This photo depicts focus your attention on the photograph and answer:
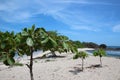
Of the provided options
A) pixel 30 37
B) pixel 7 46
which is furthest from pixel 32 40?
pixel 7 46

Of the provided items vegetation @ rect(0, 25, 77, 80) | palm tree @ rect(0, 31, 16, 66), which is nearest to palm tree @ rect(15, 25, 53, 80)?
vegetation @ rect(0, 25, 77, 80)

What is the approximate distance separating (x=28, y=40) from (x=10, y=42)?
56 centimetres

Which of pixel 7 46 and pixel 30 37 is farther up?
pixel 30 37

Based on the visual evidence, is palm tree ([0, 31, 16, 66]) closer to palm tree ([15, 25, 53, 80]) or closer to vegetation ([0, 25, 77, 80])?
vegetation ([0, 25, 77, 80])

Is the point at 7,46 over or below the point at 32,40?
below

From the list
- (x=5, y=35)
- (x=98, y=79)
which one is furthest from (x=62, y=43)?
(x=98, y=79)

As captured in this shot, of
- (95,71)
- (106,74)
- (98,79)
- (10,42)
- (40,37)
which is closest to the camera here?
(10,42)

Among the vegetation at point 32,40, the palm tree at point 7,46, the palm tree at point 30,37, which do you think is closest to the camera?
the palm tree at point 7,46

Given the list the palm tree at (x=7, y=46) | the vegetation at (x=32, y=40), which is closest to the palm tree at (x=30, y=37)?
the vegetation at (x=32, y=40)

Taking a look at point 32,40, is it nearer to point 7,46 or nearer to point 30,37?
point 30,37

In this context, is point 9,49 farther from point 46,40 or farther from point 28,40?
point 46,40

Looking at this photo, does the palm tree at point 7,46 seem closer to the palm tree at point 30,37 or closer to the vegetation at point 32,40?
the vegetation at point 32,40

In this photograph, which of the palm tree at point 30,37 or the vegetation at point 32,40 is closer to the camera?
the vegetation at point 32,40

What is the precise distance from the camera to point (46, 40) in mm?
5242
